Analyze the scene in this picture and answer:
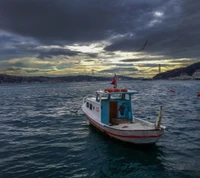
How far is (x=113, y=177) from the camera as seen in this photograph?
11531 mm

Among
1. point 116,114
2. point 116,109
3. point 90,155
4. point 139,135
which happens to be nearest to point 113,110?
point 116,109

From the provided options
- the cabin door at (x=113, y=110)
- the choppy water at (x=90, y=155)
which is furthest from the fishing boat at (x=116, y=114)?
the choppy water at (x=90, y=155)

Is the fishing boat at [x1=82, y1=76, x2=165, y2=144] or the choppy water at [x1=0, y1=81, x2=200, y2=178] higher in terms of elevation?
the fishing boat at [x1=82, y1=76, x2=165, y2=144]

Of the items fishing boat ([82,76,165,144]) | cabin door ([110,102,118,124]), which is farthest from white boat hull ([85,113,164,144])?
cabin door ([110,102,118,124])

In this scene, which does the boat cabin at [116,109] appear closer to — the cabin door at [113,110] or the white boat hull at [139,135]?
the cabin door at [113,110]

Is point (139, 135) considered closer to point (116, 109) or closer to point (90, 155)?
point (90, 155)

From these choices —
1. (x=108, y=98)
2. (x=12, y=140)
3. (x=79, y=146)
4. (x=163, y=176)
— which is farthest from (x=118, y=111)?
(x=12, y=140)

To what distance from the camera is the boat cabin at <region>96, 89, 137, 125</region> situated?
18569mm

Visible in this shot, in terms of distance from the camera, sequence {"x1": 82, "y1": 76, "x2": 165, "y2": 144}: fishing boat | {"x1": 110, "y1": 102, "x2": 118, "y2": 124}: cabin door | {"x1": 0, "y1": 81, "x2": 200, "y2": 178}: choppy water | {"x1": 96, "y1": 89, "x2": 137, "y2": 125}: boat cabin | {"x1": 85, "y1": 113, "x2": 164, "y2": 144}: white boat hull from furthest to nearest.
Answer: {"x1": 110, "y1": 102, "x2": 118, "y2": 124}: cabin door, {"x1": 96, "y1": 89, "x2": 137, "y2": 125}: boat cabin, {"x1": 82, "y1": 76, "x2": 165, "y2": 144}: fishing boat, {"x1": 85, "y1": 113, "x2": 164, "y2": 144}: white boat hull, {"x1": 0, "y1": 81, "x2": 200, "y2": 178}: choppy water

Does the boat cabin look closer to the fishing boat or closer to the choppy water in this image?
the fishing boat

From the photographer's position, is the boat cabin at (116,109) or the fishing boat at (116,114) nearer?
the fishing boat at (116,114)

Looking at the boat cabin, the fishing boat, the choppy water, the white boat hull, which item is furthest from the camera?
the boat cabin

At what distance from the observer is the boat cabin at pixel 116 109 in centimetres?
1857

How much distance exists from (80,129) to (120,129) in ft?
24.9
